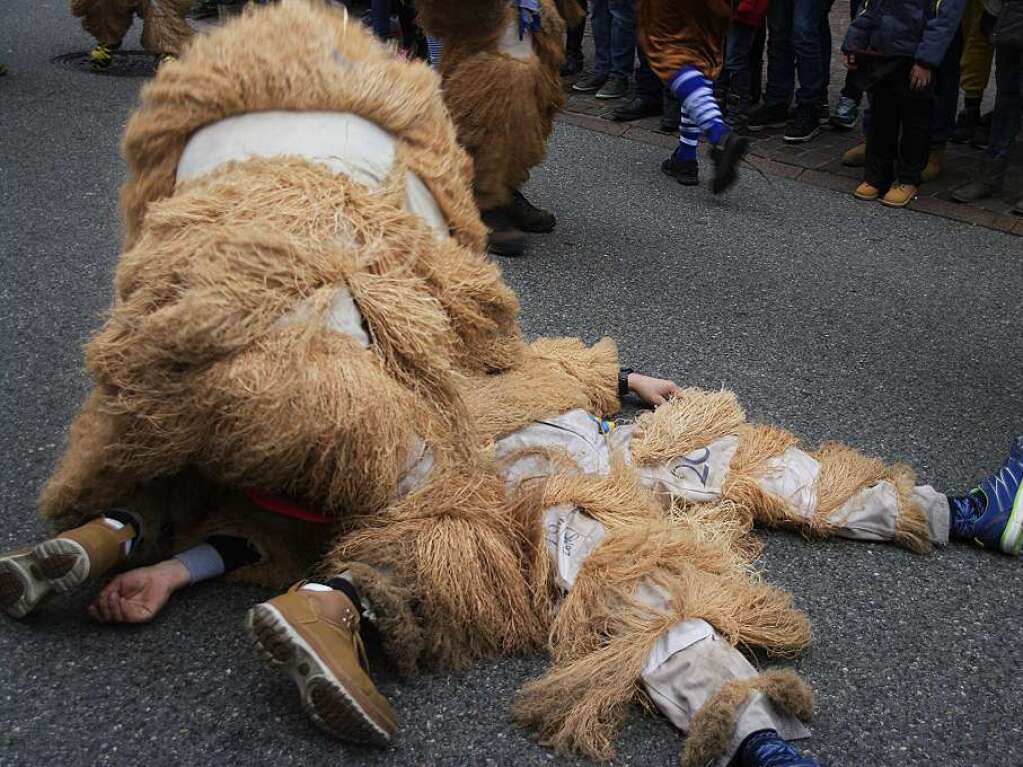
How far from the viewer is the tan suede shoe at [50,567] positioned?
1.82 metres

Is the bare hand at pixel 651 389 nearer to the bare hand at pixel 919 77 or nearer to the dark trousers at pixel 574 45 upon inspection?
the bare hand at pixel 919 77

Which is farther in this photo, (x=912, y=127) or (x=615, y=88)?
(x=615, y=88)

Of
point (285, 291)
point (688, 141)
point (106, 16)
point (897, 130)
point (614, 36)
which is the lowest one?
point (688, 141)

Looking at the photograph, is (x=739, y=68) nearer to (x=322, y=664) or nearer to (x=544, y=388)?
(x=544, y=388)

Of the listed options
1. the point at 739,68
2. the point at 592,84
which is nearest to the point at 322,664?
the point at 739,68

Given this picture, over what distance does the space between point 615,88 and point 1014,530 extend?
485 cm

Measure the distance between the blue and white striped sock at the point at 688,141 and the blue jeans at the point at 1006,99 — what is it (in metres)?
1.34

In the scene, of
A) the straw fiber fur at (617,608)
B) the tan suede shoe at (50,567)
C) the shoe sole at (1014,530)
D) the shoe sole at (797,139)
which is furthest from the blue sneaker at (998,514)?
the shoe sole at (797,139)

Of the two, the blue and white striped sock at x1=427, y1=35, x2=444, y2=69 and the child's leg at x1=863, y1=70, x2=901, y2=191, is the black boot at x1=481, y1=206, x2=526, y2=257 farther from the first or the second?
the child's leg at x1=863, y1=70, x2=901, y2=191

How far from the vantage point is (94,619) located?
6.43 ft

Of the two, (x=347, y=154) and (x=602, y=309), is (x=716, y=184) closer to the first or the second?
(x=602, y=309)

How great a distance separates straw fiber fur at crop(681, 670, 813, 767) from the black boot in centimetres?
263

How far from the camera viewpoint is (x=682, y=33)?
4551 millimetres

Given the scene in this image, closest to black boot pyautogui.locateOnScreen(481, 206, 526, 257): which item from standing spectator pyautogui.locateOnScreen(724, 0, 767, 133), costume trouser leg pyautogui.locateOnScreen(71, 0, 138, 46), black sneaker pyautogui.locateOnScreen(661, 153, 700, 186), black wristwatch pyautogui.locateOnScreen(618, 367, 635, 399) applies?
black sneaker pyautogui.locateOnScreen(661, 153, 700, 186)
